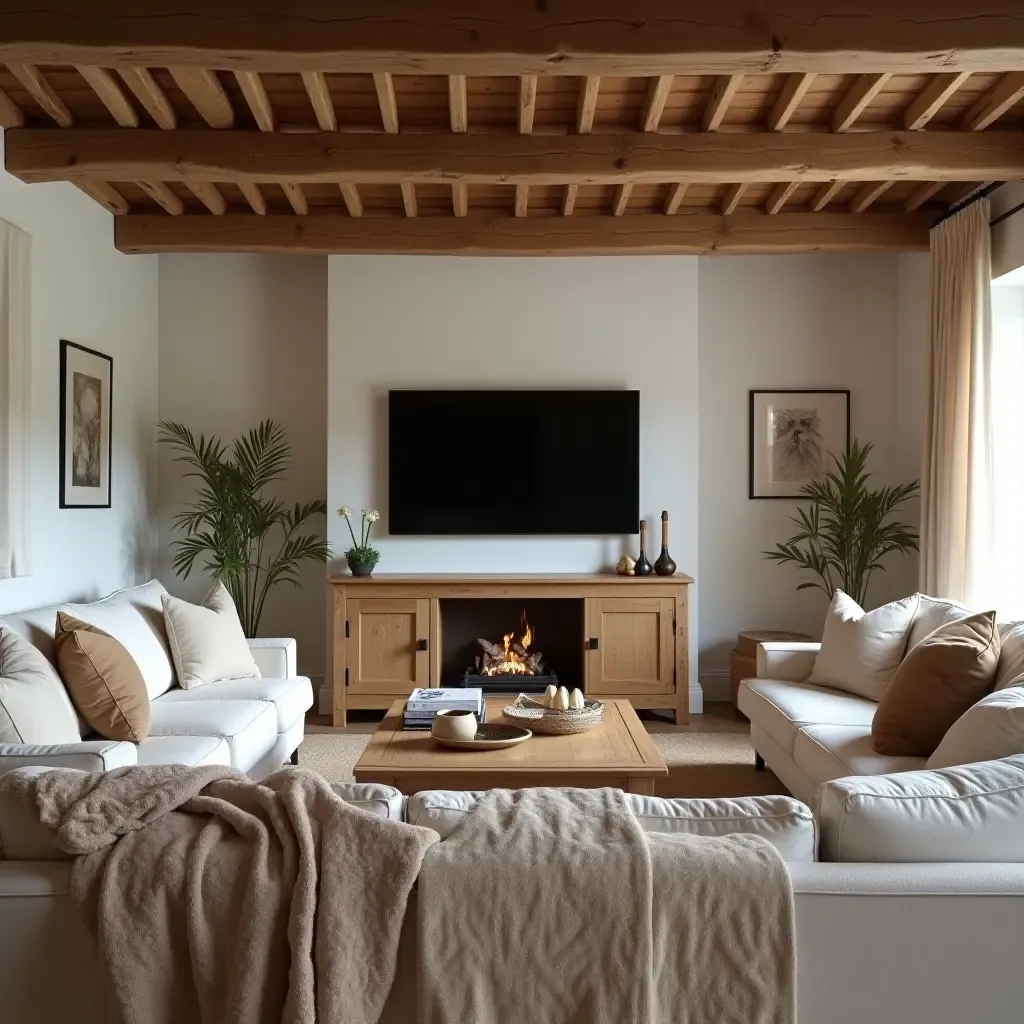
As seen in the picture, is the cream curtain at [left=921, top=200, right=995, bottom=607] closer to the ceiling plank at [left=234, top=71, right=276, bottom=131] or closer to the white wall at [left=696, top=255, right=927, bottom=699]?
the white wall at [left=696, top=255, right=927, bottom=699]

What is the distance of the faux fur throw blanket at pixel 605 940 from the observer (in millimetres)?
1444

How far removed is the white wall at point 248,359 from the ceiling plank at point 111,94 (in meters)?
1.94

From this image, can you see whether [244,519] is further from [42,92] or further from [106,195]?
[42,92]

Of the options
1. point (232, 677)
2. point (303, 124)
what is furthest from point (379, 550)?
point (303, 124)

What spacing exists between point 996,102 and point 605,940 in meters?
3.71

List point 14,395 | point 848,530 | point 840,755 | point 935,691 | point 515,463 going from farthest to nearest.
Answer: point 515,463 < point 848,530 < point 14,395 < point 840,755 < point 935,691

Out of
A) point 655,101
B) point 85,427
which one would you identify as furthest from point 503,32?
point 85,427

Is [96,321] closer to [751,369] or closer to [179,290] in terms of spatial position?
[179,290]

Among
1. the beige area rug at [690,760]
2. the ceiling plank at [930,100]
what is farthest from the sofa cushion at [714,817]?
the ceiling plank at [930,100]

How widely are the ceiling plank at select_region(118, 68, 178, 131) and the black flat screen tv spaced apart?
205 cm

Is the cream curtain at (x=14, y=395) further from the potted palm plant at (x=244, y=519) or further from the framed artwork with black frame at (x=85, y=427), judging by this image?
the potted palm plant at (x=244, y=519)

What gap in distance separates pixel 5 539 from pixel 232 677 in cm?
108

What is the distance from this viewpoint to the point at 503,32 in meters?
3.02

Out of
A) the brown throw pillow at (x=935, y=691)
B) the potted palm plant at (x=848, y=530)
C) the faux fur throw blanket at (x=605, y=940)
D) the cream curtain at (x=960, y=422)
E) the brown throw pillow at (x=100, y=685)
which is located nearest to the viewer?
the faux fur throw blanket at (x=605, y=940)
